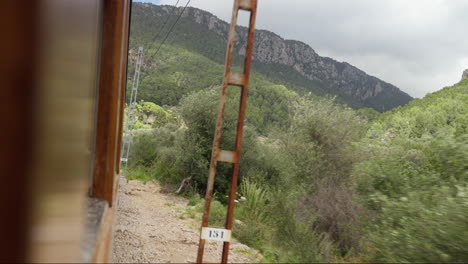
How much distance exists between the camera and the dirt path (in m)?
6.93

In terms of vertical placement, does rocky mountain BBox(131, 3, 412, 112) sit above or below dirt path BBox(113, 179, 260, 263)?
above

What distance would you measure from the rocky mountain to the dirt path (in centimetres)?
2516

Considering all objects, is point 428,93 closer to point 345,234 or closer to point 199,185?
point 199,185

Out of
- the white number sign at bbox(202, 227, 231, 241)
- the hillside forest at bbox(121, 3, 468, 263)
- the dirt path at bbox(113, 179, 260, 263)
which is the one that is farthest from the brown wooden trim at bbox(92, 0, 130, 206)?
the hillside forest at bbox(121, 3, 468, 263)

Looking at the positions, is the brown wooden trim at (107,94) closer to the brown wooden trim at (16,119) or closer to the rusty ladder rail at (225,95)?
the rusty ladder rail at (225,95)

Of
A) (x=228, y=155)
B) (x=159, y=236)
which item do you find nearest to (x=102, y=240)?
(x=228, y=155)

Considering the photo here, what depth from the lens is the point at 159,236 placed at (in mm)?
8242

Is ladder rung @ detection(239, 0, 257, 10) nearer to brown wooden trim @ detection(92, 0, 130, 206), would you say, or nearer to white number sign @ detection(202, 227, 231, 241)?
brown wooden trim @ detection(92, 0, 130, 206)

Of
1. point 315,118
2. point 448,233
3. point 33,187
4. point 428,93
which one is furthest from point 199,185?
point 428,93

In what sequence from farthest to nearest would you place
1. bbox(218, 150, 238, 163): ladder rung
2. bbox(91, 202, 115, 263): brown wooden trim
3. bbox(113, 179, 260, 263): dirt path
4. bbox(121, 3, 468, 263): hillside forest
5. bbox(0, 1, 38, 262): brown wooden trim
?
bbox(113, 179, 260, 263): dirt path → bbox(121, 3, 468, 263): hillside forest → bbox(218, 150, 238, 163): ladder rung → bbox(91, 202, 115, 263): brown wooden trim → bbox(0, 1, 38, 262): brown wooden trim

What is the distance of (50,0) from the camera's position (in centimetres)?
56

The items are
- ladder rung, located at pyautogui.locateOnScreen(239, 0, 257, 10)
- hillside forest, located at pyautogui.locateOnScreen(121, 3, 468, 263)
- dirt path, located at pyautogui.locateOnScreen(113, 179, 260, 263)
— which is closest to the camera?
ladder rung, located at pyautogui.locateOnScreen(239, 0, 257, 10)

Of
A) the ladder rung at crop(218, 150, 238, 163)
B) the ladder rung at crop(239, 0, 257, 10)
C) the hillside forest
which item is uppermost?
the ladder rung at crop(239, 0, 257, 10)

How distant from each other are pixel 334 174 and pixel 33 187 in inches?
350
